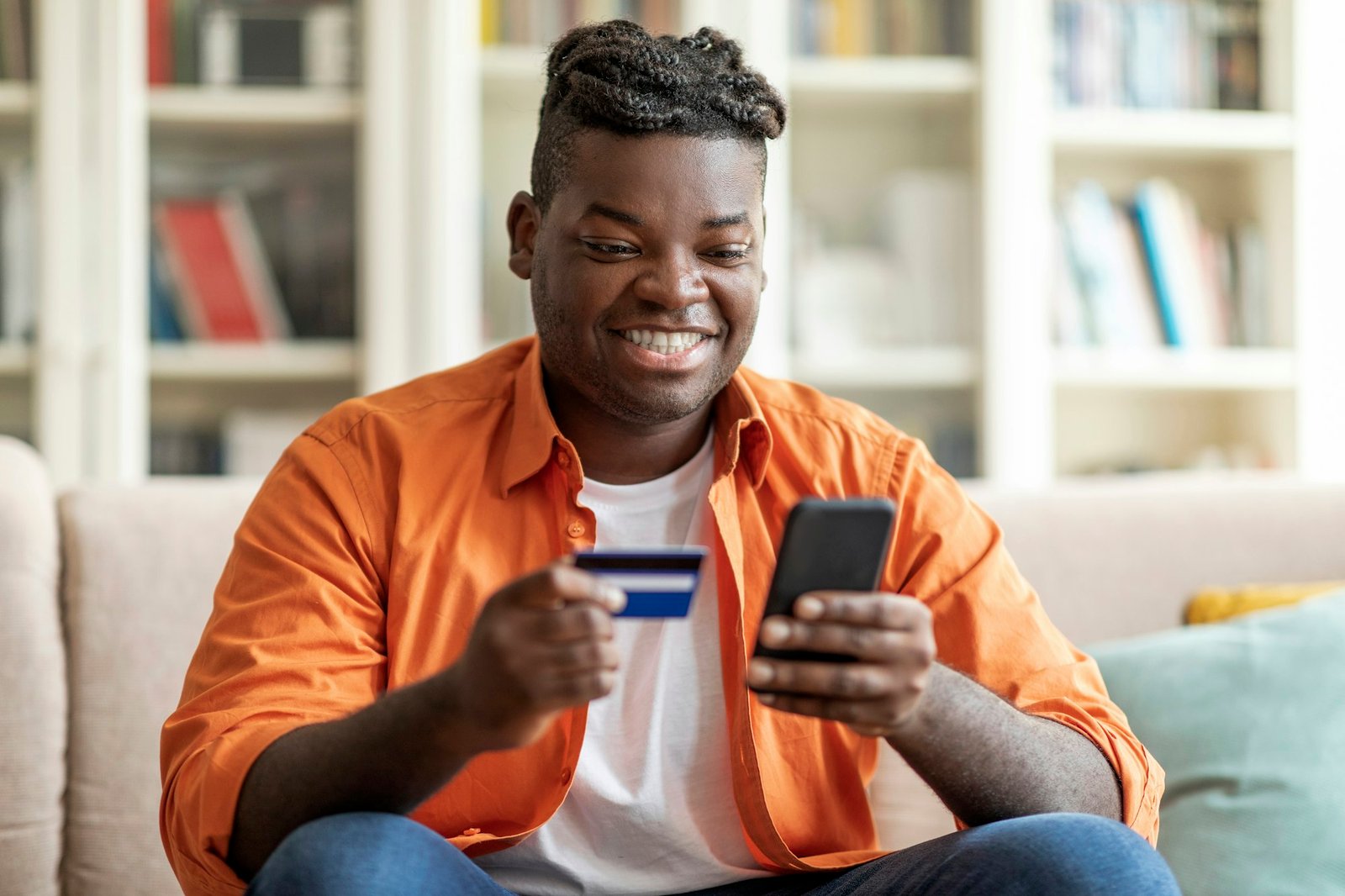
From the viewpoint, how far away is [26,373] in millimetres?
2172

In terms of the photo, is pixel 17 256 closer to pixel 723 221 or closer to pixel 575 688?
pixel 723 221

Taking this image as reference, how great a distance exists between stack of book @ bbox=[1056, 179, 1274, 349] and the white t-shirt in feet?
4.55

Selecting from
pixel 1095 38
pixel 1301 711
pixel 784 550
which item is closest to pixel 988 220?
pixel 1095 38

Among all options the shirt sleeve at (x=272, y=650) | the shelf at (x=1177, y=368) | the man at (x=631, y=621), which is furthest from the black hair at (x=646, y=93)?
the shelf at (x=1177, y=368)

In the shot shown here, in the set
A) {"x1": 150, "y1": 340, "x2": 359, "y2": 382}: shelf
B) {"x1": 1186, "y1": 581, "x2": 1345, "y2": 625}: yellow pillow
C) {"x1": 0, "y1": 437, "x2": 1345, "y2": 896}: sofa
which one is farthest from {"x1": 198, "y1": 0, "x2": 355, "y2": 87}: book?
{"x1": 1186, "y1": 581, "x2": 1345, "y2": 625}: yellow pillow

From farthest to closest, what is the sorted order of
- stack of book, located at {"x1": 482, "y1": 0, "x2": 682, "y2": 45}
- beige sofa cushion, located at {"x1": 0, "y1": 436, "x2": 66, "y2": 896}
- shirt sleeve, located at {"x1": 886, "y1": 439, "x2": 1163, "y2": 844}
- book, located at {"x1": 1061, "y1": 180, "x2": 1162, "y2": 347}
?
book, located at {"x1": 1061, "y1": 180, "x2": 1162, "y2": 347}, stack of book, located at {"x1": 482, "y1": 0, "x2": 682, "y2": 45}, beige sofa cushion, located at {"x1": 0, "y1": 436, "x2": 66, "y2": 896}, shirt sleeve, located at {"x1": 886, "y1": 439, "x2": 1163, "y2": 844}

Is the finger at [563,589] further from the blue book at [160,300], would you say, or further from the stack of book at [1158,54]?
the stack of book at [1158,54]

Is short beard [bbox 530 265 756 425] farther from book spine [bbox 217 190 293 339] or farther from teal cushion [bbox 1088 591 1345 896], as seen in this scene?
book spine [bbox 217 190 293 339]

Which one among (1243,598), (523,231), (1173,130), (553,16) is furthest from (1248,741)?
(553,16)

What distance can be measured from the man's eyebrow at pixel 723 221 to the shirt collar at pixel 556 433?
7.1 inches

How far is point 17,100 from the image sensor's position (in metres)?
2.15

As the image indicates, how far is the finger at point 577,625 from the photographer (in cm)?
81

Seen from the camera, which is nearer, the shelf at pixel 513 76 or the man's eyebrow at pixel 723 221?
the man's eyebrow at pixel 723 221

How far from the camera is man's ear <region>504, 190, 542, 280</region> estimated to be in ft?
4.19
